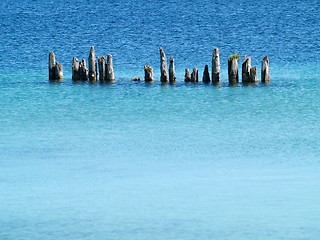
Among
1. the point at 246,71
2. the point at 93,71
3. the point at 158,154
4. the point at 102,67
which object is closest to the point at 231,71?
the point at 246,71

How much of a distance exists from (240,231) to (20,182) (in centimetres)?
671

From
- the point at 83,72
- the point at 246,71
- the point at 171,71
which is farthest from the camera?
the point at 83,72

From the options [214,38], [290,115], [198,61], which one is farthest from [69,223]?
[214,38]

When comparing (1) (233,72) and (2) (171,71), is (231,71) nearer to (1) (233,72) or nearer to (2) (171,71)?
(1) (233,72)

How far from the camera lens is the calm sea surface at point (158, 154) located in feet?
60.5

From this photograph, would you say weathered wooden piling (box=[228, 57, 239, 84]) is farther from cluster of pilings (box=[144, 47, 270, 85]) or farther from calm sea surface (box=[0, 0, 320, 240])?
calm sea surface (box=[0, 0, 320, 240])

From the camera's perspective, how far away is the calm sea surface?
18.4 meters

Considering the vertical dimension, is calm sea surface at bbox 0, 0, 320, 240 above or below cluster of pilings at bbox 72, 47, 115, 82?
below

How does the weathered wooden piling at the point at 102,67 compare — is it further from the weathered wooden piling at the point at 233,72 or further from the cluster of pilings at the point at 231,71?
the weathered wooden piling at the point at 233,72

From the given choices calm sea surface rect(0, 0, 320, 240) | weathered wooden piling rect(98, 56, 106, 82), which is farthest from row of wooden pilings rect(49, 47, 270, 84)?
calm sea surface rect(0, 0, 320, 240)

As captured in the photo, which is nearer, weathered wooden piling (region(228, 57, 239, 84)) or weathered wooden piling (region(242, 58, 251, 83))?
weathered wooden piling (region(228, 57, 239, 84))

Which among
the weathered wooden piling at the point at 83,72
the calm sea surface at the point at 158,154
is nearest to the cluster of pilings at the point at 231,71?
the calm sea surface at the point at 158,154

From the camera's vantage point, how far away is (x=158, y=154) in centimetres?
2588

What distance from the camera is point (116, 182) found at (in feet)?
72.4
